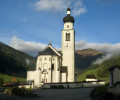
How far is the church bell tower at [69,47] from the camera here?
52.7 m

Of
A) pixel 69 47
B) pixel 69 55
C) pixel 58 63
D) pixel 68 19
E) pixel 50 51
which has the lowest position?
pixel 58 63

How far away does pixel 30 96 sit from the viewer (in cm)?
2153

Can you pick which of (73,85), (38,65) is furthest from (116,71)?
(38,65)

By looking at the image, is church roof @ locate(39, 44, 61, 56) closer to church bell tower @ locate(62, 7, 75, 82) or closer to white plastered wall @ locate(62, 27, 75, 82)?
white plastered wall @ locate(62, 27, 75, 82)

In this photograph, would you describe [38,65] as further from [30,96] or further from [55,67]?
[30,96]

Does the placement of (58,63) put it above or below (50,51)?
below

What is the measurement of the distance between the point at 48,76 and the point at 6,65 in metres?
108

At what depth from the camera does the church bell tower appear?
173 feet

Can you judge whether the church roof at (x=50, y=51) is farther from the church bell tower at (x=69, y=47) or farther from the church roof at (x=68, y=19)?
the church roof at (x=68, y=19)

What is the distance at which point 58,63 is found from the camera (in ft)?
163

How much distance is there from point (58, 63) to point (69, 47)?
780 centimetres

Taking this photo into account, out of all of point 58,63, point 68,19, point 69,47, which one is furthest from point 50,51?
point 68,19

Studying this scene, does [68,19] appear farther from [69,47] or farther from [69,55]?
[69,55]

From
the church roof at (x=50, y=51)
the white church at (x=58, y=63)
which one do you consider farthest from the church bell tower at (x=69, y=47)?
the church roof at (x=50, y=51)
